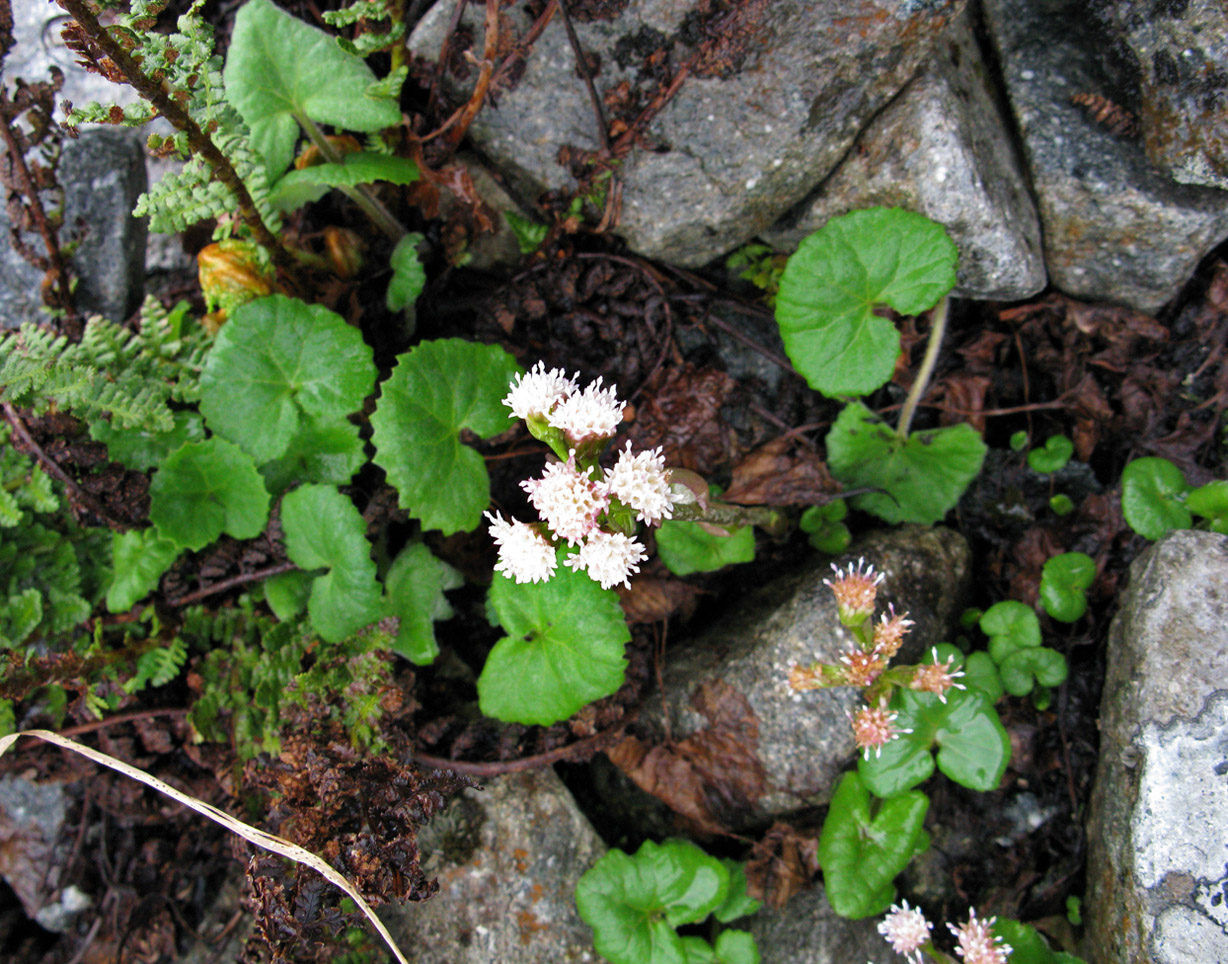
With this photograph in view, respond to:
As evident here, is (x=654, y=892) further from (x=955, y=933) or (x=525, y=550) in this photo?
(x=525, y=550)

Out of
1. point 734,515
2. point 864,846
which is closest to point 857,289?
point 734,515

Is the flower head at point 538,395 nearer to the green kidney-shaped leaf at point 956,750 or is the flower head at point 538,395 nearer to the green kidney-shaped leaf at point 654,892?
the green kidney-shaped leaf at point 956,750

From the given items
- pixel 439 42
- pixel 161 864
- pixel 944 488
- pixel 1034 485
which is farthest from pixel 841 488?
pixel 161 864

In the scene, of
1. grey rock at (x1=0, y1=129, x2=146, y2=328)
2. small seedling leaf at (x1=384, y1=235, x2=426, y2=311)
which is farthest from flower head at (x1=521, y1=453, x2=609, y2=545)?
grey rock at (x1=0, y1=129, x2=146, y2=328)

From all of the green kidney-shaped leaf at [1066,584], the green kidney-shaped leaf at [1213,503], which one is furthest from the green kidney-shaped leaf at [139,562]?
the green kidney-shaped leaf at [1213,503]

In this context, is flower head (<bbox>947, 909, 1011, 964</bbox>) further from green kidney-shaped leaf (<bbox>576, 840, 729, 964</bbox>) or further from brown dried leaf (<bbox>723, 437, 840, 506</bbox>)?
brown dried leaf (<bbox>723, 437, 840, 506</bbox>)

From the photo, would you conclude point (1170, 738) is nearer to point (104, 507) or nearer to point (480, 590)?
point (480, 590)
